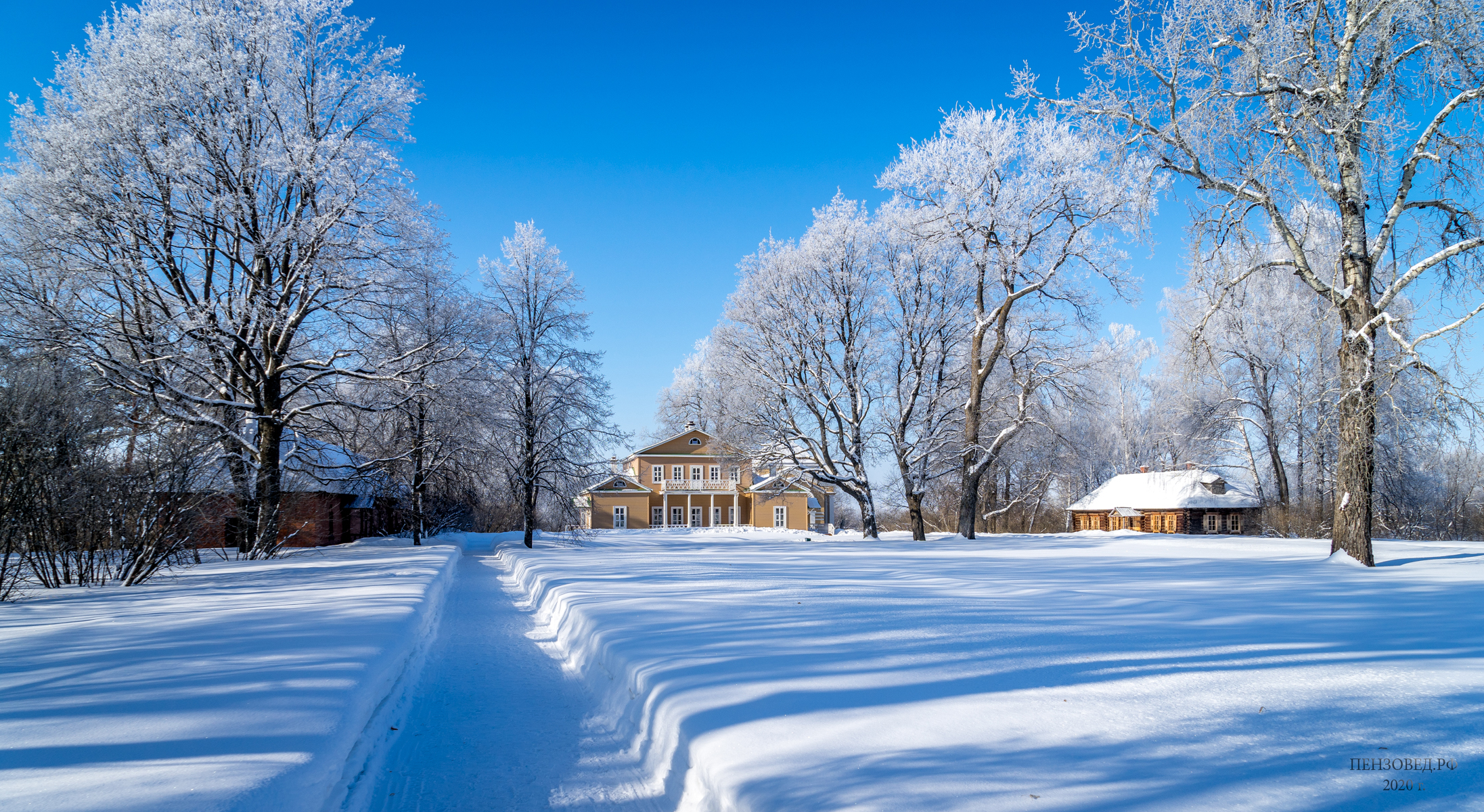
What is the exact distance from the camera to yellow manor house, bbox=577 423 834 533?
54.1 meters

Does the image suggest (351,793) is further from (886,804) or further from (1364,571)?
(1364,571)

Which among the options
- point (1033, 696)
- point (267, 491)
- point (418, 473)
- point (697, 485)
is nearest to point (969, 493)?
point (267, 491)

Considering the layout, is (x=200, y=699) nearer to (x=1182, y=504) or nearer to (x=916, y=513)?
(x=916, y=513)

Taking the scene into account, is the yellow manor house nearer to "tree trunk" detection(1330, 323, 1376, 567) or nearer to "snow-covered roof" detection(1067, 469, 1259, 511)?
"snow-covered roof" detection(1067, 469, 1259, 511)

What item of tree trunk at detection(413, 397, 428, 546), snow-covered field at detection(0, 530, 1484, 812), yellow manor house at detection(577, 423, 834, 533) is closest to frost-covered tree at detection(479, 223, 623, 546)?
tree trunk at detection(413, 397, 428, 546)

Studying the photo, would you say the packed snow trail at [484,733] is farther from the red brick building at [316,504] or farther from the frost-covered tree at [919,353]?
the frost-covered tree at [919,353]

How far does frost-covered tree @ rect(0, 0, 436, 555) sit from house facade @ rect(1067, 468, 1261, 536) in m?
37.4

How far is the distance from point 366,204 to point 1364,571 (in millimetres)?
20626

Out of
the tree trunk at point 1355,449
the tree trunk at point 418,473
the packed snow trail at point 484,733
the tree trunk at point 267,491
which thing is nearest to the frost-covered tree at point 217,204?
the tree trunk at point 267,491

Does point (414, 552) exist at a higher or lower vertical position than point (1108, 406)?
lower

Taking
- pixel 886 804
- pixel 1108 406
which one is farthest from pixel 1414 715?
pixel 1108 406

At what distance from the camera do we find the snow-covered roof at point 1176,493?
125 ft

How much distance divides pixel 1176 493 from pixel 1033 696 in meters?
40.6

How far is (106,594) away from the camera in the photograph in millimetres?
10078
